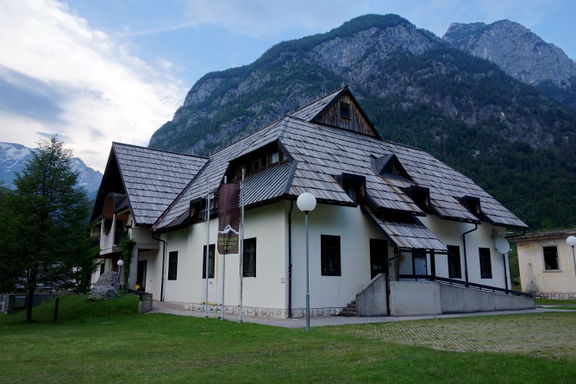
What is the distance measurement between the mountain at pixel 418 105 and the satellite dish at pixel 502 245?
31.8 m

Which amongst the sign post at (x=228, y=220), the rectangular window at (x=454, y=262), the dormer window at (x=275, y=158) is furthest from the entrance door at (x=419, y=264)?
the sign post at (x=228, y=220)

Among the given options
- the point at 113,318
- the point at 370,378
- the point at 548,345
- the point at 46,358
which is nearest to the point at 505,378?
the point at 370,378

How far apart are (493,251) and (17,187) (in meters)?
23.9

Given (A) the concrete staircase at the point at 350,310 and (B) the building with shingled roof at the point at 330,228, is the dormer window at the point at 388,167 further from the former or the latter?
(A) the concrete staircase at the point at 350,310

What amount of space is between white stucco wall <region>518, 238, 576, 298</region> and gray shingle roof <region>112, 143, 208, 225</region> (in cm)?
2425

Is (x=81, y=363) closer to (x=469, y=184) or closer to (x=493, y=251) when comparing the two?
(x=493, y=251)

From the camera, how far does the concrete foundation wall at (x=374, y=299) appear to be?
54.1 ft

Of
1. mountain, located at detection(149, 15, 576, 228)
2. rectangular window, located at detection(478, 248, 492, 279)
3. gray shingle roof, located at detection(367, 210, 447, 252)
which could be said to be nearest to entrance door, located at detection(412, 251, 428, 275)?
gray shingle roof, located at detection(367, 210, 447, 252)

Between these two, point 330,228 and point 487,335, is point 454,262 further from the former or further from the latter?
point 487,335

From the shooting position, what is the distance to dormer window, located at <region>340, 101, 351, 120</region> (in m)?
25.3

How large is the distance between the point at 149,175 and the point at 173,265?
7585 millimetres

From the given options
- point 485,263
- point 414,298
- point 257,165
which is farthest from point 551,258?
point 257,165

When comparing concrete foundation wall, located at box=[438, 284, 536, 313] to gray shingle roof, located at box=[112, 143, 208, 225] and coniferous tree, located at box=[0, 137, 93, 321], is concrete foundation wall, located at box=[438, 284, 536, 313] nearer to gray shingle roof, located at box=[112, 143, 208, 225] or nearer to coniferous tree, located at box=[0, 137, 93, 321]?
coniferous tree, located at box=[0, 137, 93, 321]

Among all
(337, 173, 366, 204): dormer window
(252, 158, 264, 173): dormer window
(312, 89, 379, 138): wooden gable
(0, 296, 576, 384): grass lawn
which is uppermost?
(312, 89, 379, 138): wooden gable
